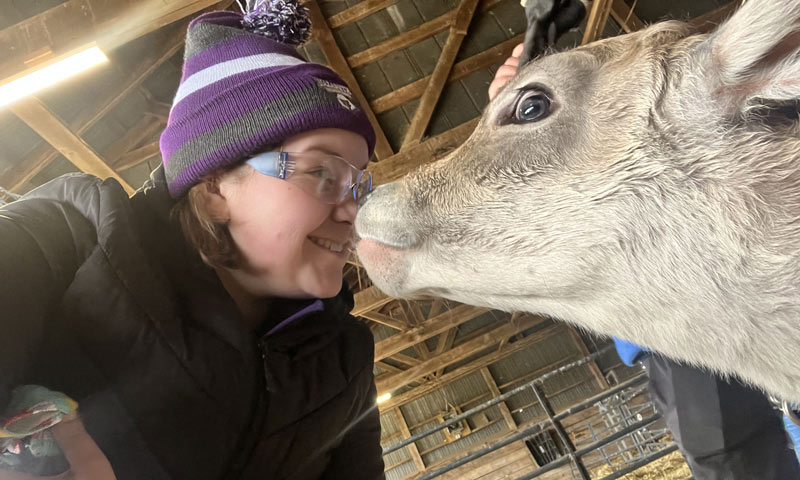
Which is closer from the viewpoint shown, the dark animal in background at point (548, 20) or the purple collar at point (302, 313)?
the purple collar at point (302, 313)

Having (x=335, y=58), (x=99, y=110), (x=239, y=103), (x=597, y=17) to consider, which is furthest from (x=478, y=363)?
(x=239, y=103)

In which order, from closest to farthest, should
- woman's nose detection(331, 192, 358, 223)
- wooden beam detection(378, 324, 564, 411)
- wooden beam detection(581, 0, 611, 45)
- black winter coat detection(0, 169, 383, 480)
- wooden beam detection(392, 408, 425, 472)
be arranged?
black winter coat detection(0, 169, 383, 480) < woman's nose detection(331, 192, 358, 223) < wooden beam detection(581, 0, 611, 45) < wooden beam detection(378, 324, 564, 411) < wooden beam detection(392, 408, 425, 472)

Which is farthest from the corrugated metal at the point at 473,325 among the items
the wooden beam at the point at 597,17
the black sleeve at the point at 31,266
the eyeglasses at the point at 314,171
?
the black sleeve at the point at 31,266

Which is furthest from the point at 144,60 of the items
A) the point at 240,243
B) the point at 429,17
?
the point at 240,243

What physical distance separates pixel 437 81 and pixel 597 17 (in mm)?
1809

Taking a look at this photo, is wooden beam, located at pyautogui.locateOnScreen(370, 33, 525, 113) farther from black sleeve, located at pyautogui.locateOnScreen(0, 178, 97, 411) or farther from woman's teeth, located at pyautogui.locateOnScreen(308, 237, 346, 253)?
black sleeve, located at pyautogui.locateOnScreen(0, 178, 97, 411)

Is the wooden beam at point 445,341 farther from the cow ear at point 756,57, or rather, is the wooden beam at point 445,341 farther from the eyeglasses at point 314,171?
the cow ear at point 756,57

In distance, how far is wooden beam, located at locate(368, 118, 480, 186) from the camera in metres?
5.11

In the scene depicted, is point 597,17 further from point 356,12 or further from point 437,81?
point 356,12

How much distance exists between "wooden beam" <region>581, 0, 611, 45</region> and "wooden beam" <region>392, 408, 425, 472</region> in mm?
12068

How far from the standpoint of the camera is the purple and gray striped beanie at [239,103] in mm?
1344

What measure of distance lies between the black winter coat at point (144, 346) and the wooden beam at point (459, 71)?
14.7 ft

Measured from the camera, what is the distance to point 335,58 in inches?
208

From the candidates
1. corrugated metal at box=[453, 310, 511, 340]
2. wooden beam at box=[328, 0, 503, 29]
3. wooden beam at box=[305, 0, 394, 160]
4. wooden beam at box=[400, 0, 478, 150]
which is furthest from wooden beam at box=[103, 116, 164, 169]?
corrugated metal at box=[453, 310, 511, 340]
